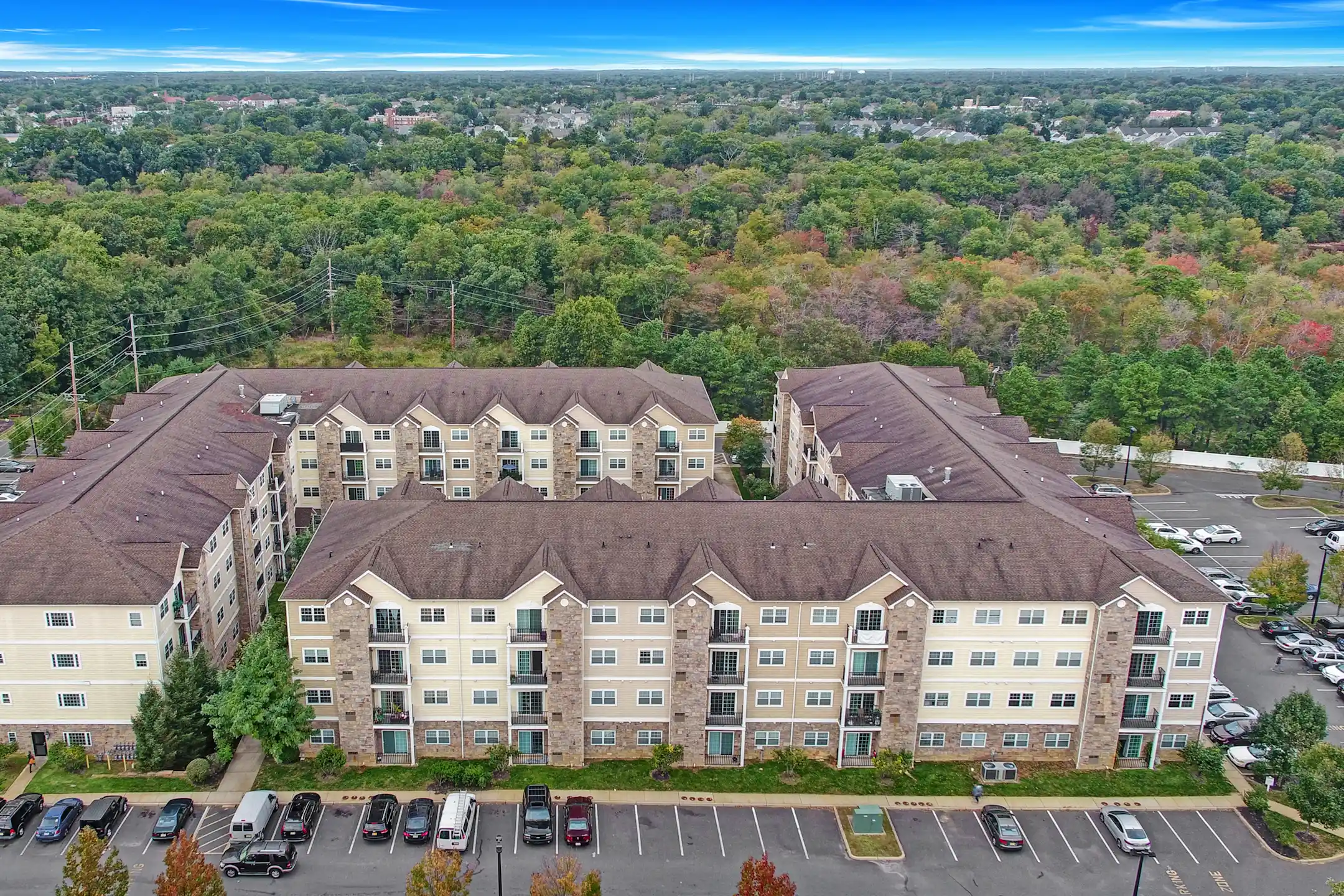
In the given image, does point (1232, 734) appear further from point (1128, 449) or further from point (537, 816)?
point (1128, 449)

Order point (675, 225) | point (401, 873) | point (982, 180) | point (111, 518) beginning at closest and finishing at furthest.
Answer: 1. point (401, 873)
2. point (111, 518)
3. point (675, 225)
4. point (982, 180)

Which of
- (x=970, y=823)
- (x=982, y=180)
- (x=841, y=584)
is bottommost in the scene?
(x=970, y=823)

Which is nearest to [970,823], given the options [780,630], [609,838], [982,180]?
[780,630]

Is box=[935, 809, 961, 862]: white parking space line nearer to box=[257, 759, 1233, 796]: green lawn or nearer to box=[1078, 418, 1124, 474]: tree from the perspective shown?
box=[257, 759, 1233, 796]: green lawn

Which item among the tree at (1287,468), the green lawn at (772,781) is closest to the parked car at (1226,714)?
the green lawn at (772,781)

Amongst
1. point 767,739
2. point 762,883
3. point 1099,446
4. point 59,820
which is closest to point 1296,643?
point 1099,446

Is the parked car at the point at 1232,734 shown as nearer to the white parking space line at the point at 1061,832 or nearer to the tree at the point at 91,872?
the white parking space line at the point at 1061,832

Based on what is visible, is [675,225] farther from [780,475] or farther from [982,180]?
[780,475]
